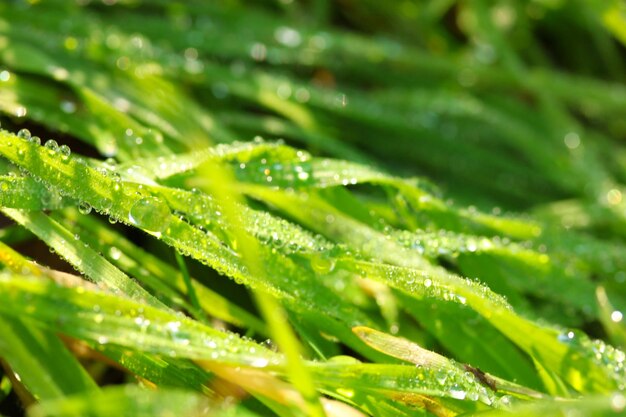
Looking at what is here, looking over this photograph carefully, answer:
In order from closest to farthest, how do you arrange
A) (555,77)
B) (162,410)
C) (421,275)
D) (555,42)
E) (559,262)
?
(162,410) → (421,275) → (559,262) → (555,77) → (555,42)

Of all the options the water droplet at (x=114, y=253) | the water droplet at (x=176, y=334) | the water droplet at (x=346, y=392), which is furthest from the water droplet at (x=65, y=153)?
the water droplet at (x=346, y=392)

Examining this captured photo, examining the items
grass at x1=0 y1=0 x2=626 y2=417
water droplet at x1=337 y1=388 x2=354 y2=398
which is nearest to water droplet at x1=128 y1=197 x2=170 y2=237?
grass at x1=0 y1=0 x2=626 y2=417

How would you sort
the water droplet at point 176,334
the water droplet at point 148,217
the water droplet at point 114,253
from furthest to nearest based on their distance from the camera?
the water droplet at point 114,253
the water droplet at point 148,217
the water droplet at point 176,334

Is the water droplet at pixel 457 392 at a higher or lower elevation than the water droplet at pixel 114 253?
lower

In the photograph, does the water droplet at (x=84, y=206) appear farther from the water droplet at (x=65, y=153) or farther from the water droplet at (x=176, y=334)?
the water droplet at (x=176, y=334)

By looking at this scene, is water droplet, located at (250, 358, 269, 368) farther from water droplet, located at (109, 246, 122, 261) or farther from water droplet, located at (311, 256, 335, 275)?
water droplet, located at (109, 246, 122, 261)

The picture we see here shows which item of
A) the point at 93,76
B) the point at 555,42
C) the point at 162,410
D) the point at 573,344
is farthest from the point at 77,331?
the point at 555,42

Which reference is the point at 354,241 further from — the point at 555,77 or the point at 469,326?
the point at 555,77

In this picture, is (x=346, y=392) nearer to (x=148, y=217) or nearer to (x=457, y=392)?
(x=457, y=392)
